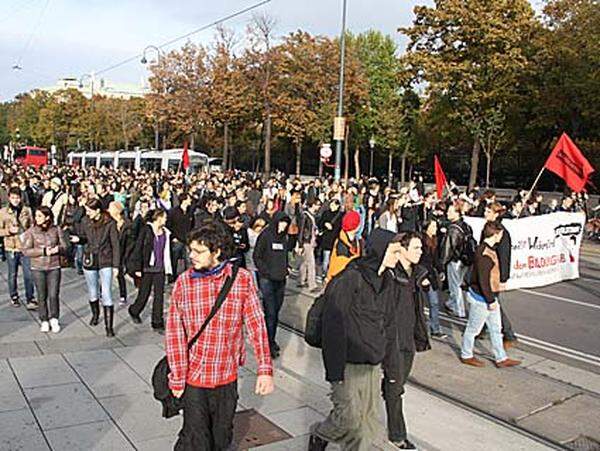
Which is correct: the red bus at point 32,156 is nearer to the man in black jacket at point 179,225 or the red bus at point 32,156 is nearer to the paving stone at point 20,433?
the man in black jacket at point 179,225

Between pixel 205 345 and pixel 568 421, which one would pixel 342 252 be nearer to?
pixel 568 421

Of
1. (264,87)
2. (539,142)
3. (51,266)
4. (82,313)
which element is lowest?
(82,313)

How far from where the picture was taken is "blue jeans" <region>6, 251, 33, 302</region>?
9.34 meters

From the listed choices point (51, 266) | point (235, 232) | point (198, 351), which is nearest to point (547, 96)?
point (235, 232)

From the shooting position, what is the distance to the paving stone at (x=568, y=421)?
5.57 m

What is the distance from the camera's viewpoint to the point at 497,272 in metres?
7.12

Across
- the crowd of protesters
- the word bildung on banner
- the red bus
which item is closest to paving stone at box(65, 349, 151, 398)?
the crowd of protesters

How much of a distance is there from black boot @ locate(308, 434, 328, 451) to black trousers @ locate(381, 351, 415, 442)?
636 mm

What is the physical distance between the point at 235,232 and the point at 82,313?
2.40m

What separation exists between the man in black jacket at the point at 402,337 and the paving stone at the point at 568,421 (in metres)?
1.35

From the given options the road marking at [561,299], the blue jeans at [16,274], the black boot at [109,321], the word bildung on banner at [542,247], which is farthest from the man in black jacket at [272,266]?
the road marking at [561,299]

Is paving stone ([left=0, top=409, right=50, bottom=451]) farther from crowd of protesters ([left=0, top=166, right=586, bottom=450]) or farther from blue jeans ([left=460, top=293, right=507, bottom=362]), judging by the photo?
blue jeans ([left=460, top=293, right=507, bottom=362])

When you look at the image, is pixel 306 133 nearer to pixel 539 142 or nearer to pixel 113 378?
pixel 539 142

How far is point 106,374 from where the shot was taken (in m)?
6.50
